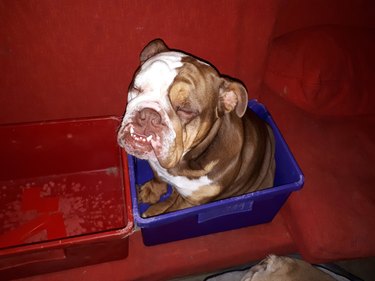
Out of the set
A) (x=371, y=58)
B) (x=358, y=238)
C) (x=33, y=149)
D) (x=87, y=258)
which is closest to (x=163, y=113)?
(x=87, y=258)

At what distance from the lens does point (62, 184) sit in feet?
8.14

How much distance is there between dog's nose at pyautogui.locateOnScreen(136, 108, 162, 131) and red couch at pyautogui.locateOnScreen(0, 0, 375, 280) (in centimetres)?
68

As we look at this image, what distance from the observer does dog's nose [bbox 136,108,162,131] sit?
1461mm

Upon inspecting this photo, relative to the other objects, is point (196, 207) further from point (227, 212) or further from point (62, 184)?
point (62, 184)

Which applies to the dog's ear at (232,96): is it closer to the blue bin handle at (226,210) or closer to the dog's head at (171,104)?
the dog's head at (171,104)

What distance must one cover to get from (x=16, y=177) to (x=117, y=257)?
1019 millimetres

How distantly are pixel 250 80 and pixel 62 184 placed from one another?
1.60 m

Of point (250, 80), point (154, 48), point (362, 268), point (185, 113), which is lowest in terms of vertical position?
point (362, 268)

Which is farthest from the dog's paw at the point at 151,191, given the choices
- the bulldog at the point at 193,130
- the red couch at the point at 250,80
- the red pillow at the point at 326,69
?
the red pillow at the point at 326,69

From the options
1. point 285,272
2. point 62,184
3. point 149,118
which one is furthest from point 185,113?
point 62,184

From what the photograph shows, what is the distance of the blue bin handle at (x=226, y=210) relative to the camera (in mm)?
1855

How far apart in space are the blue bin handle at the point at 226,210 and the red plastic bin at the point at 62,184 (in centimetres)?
46

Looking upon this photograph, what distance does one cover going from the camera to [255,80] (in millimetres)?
2395

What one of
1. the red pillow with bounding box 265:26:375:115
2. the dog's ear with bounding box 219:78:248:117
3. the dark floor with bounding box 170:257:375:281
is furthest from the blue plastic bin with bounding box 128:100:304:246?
the dark floor with bounding box 170:257:375:281
